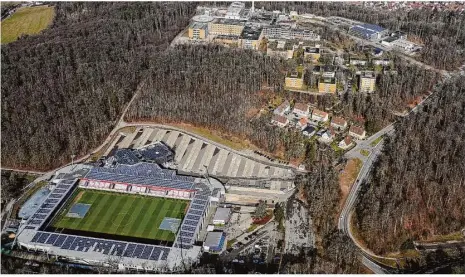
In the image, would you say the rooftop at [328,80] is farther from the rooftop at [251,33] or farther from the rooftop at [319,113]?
the rooftop at [251,33]

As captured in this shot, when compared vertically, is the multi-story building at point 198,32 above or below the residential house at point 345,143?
above

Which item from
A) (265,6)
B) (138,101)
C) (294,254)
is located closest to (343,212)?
(294,254)

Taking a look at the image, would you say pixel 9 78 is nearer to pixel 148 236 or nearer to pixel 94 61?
pixel 94 61

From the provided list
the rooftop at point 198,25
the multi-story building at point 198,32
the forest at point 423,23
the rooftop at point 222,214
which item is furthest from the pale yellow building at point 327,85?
the rooftop at point 222,214

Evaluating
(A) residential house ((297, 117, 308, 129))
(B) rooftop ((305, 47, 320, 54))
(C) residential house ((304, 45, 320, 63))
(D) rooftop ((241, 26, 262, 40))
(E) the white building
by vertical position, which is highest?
(D) rooftop ((241, 26, 262, 40))

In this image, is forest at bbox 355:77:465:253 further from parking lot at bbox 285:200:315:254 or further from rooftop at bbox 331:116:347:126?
rooftop at bbox 331:116:347:126

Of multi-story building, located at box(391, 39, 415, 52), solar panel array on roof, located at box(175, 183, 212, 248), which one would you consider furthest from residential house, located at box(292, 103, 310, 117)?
multi-story building, located at box(391, 39, 415, 52)
